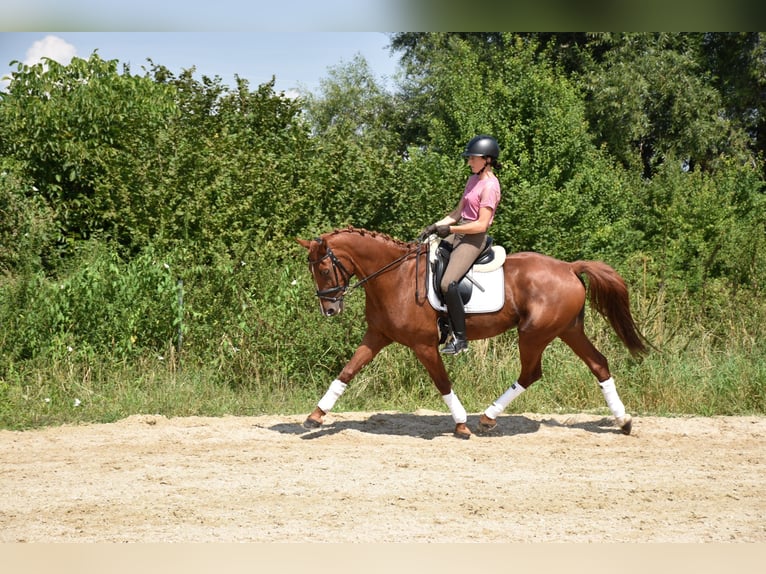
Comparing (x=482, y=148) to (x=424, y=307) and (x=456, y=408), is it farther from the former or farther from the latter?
(x=456, y=408)

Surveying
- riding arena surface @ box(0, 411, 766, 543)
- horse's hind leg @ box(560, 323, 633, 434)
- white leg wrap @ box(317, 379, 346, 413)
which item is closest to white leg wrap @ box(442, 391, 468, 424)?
riding arena surface @ box(0, 411, 766, 543)

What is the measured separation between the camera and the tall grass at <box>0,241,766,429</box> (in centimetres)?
969

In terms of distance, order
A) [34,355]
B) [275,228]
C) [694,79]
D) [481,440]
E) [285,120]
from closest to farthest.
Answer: [481,440] < [34,355] < [275,228] < [285,120] < [694,79]

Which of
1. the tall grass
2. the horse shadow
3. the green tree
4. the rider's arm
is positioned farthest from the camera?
the green tree

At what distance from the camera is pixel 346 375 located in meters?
8.09

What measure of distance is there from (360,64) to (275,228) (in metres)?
26.4

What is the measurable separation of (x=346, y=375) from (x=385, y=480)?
5.46 feet

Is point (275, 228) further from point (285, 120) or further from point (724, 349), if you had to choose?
point (724, 349)

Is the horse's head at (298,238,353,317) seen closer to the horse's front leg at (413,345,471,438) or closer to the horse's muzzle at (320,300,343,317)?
the horse's muzzle at (320,300,343,317)

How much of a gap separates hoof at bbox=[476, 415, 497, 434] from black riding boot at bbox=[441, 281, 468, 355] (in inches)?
31.5

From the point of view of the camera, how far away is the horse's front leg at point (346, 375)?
8.09 meters

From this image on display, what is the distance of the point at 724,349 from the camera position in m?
11.5

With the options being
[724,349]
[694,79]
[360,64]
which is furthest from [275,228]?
[360,64]

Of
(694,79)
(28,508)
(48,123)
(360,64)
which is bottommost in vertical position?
(28,508)
